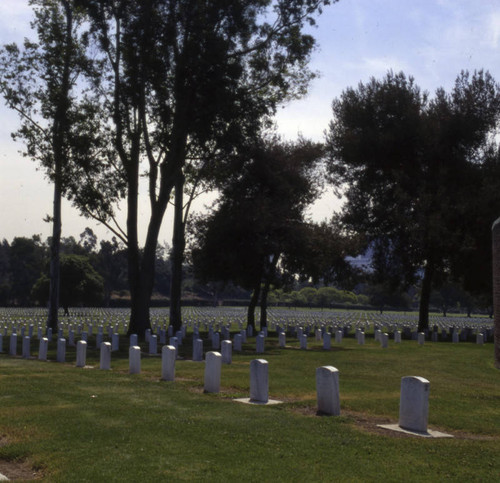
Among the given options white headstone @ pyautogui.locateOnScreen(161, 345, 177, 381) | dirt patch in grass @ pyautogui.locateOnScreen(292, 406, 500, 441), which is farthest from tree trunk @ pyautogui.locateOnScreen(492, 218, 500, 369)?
dirt patch in grass @ pyautogui.locateOnScreen(292, 406, 500, 441)

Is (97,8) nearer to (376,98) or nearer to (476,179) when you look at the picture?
(376,98)

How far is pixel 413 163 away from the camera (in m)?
40.5

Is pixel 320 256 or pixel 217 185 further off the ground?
pixel 217 185

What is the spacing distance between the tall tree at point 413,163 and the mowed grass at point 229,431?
2202 centimetres

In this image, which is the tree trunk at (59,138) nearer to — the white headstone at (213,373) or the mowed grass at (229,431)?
the mowed grass at (229,431)

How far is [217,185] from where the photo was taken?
3984 cm

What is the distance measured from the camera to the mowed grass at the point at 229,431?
284 inches

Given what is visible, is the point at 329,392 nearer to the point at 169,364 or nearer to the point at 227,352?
the point at 169,364

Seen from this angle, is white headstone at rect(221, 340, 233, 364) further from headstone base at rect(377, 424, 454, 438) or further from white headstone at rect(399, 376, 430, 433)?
white headstone at rect(399, 376, 430, 433)

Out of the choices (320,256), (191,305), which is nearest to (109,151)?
(320,256)

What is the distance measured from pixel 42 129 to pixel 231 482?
94.0ft

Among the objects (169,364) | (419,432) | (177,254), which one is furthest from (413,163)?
(419,432)

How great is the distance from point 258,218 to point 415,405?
26.8m

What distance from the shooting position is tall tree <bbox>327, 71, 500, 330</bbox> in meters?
37.5
